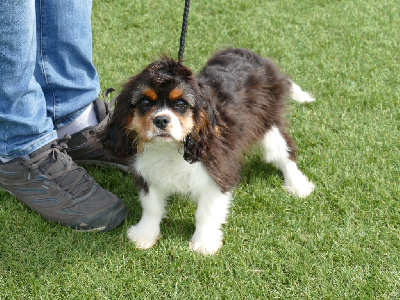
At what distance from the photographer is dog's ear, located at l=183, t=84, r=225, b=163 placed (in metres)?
2.81

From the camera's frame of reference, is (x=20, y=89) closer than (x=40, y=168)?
Yes

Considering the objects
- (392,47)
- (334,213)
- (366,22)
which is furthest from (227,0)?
(334,213)

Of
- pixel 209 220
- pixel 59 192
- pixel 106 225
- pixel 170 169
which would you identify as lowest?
pixel 106 225

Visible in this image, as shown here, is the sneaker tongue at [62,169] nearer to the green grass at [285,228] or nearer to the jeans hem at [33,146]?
the jeans hem at [33,146]

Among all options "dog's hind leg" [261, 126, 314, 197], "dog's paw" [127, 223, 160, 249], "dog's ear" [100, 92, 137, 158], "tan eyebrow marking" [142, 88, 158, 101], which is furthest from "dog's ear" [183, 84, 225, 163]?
"dog's hind leg" [261, 126, 314, 197]

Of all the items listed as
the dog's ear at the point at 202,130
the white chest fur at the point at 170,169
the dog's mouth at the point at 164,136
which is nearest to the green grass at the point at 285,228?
the white chest fur at the point at 170,169

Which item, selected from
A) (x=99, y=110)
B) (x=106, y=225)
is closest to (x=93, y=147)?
(x=99, y=110)

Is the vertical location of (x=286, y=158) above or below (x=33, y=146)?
below

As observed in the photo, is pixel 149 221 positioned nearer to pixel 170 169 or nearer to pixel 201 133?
pixel 170 169

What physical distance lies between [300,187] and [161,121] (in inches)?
59.2

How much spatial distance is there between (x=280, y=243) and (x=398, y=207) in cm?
96

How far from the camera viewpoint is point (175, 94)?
2684 mm

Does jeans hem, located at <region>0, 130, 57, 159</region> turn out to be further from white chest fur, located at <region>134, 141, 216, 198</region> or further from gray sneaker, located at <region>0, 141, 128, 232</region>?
white chest fur, located at <region>134, 141, 216, 198</region>

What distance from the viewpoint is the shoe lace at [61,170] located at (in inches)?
132
